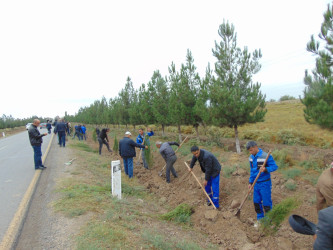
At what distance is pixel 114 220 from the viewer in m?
3.90

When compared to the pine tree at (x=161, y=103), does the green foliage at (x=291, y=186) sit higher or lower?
lower

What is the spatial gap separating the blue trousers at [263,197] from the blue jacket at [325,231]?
2.69 metres

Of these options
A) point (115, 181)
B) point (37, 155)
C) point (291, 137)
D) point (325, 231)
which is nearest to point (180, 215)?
point (115, 181)

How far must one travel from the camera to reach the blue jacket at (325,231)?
1779 millimetres

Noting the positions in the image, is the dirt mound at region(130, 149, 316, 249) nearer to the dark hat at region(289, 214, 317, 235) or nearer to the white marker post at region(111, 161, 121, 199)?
the white marker post at region(111, 161, 121, 199)

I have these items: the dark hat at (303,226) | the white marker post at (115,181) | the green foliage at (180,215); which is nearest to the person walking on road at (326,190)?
the dark hat at (303,226)

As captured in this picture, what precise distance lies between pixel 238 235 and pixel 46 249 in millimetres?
3296

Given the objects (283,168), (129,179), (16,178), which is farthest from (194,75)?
(16,178)

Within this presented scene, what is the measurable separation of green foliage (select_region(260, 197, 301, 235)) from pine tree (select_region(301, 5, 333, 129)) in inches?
132

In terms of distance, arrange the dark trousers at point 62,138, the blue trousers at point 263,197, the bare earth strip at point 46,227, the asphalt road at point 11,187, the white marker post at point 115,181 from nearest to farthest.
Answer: the bare earth strip at point 46,227 → the asphalt road at point 11,187 → the blue trousers at point 263,197 → the white marker post at point 115,181 → the dark trousers at point 62,138

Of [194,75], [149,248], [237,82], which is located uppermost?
[194,75]

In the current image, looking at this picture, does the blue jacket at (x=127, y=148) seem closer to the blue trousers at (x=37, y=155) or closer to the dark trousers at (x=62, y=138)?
the blue trousers at (x=37, y=155)

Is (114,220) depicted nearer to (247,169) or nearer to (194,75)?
(247,169)

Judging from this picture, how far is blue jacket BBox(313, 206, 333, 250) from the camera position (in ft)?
5.84
